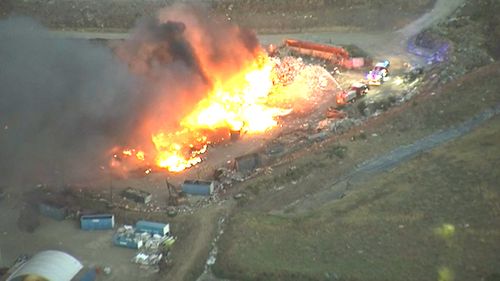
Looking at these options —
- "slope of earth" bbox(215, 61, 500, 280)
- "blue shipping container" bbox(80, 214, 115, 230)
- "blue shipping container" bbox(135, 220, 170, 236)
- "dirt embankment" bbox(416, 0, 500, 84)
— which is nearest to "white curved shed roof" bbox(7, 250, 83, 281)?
"blue shipping container" bbox(135, 220, 170, 236)

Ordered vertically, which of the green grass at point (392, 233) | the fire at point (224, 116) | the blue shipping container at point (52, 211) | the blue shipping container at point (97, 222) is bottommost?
the green grass at point (392, 233)

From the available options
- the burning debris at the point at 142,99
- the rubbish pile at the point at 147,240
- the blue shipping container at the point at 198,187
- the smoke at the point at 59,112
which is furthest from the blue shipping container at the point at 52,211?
the blue shipping container at the point at 198,187

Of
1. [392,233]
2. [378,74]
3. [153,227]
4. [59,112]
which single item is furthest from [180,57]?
[392,233]

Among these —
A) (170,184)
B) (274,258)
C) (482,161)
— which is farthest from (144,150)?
(482,161)

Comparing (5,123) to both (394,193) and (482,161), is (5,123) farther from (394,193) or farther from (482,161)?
(482,161)

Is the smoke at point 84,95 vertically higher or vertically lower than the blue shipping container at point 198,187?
higher

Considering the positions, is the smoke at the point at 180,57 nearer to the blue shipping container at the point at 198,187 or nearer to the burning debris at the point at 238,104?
the burning debris at the point at 238,104

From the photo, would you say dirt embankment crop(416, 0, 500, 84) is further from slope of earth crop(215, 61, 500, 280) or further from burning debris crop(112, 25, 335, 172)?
slope of earth crop(215, 61, 500, 280)
